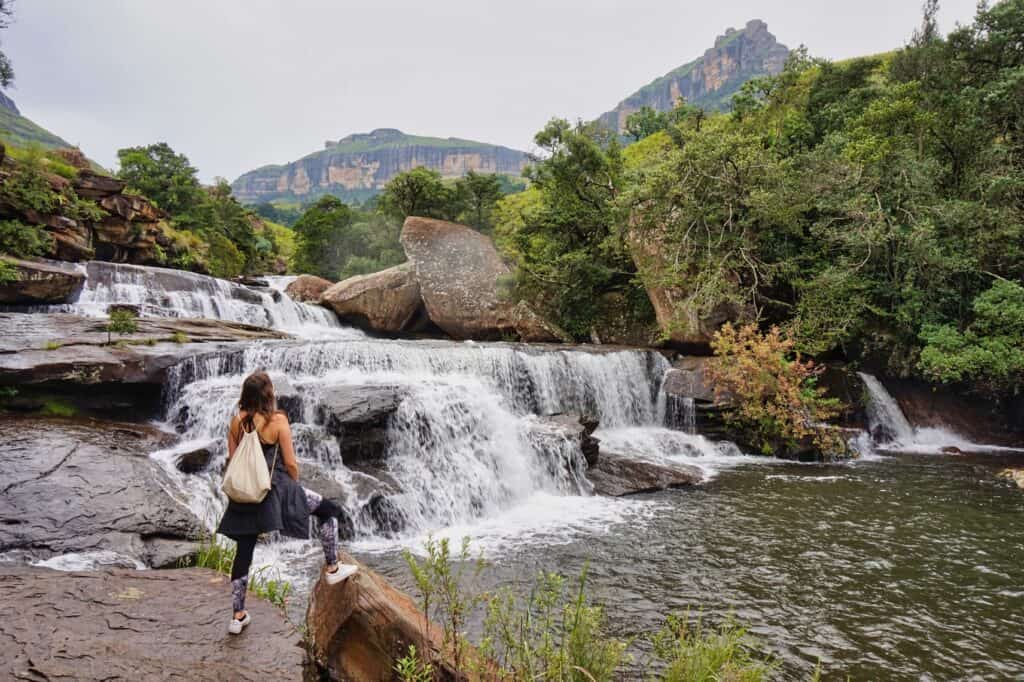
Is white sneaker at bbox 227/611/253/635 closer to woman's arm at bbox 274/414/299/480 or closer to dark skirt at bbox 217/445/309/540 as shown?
dark skirt at bbox 217/445/309/540

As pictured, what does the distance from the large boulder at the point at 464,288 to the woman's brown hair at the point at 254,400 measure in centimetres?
1544

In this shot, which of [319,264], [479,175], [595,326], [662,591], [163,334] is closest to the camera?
[662,591]

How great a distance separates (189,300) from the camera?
58.4ft

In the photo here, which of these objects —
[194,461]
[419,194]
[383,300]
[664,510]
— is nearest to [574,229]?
[383,300]

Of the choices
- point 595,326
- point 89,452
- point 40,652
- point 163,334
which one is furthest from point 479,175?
point 40,652

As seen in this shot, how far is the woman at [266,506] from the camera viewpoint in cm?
348

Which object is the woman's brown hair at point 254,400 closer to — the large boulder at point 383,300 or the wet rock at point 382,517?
the wet rock at point 382,517

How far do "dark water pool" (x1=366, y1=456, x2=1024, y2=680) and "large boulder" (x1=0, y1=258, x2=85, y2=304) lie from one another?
13.9 metres

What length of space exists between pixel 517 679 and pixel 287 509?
1920 millimetres

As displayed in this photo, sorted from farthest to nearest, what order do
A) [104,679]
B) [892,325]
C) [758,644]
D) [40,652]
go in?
[892,325], [758,644], [40,652], [104,679]

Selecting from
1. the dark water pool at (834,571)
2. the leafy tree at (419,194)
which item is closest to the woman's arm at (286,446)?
the dark water pool at (834,571)

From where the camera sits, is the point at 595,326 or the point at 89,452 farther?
the point at 595,326

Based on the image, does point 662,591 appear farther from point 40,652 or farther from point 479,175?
point 479,175

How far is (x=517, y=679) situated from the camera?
3.20 meters
